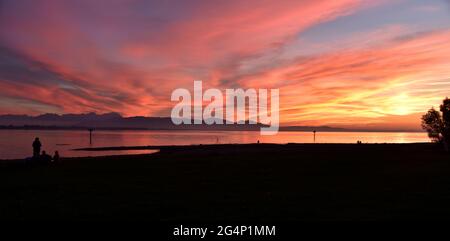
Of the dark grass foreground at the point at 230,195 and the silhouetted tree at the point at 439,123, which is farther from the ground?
the silhouetted tree at the point at 439,123

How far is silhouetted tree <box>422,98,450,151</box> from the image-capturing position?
45709mm

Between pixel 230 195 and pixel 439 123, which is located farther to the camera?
pixel 439 123

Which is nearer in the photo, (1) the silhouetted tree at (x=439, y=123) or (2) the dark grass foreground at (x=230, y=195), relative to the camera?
(2) the dark grass foreground at (x=230, y=195)

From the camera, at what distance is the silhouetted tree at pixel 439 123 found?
4571 cm

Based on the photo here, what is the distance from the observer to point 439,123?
4809 centimetres

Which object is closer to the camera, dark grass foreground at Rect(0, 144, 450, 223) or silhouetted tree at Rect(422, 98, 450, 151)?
dark grass foreground at Rect(0, 144, 450, 223)

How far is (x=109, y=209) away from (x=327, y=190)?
9.58 m

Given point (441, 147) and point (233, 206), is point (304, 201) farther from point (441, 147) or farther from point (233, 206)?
point (441, 147)

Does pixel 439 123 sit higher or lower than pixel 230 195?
higher
